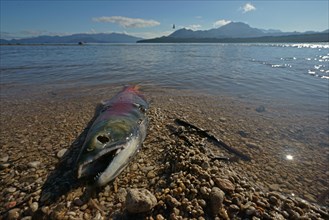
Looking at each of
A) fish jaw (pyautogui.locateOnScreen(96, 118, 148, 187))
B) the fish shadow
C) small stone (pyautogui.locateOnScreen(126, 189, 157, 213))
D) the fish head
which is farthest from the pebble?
the fish shadow

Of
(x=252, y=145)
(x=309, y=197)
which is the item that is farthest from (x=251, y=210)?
(x=252, y=145)

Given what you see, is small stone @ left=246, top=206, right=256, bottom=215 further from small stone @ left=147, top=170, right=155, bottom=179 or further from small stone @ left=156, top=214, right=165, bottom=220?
small stone @ left=147, top=170, right=155, bottom=179

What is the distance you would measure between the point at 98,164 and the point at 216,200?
1.75m

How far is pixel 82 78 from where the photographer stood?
14.0 metres

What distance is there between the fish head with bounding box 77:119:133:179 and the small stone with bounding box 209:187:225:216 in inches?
59.2

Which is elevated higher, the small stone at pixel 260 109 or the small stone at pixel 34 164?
the small stone at pixel 34 164

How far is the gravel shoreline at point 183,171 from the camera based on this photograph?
2.80 m

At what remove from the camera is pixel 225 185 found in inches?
120

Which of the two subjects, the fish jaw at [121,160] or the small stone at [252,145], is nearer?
the fish jaw at [121,160]

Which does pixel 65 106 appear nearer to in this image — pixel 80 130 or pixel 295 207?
pixel 80 130

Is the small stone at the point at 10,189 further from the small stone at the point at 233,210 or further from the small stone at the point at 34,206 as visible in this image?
the small stone at the point at 233,210

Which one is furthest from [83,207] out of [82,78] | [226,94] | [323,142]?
[82,78]

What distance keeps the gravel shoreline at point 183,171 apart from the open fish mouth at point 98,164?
25 centimetres

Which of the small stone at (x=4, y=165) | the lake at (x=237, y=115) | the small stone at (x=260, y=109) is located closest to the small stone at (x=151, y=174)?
the lake at (x=237, y=115)
